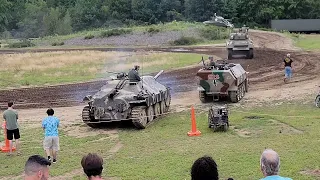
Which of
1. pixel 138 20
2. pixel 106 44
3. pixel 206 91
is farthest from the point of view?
pixel 138 20

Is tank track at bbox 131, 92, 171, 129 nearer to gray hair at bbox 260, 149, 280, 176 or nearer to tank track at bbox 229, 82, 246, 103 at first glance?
tank track at bbox 229, 82, 246, 103

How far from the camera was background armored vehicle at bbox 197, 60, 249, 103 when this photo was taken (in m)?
24.4

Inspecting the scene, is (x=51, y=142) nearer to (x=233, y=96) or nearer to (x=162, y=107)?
(x=162, y=107)

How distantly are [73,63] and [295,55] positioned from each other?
60.5 ft

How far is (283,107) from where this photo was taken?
2319cm

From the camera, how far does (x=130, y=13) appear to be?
4579 inches

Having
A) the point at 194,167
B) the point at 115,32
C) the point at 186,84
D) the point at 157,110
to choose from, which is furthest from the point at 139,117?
the point at 115,32

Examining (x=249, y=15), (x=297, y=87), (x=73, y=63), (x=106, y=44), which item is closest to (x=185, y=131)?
(x=297, y=87)

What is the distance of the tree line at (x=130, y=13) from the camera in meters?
94.9

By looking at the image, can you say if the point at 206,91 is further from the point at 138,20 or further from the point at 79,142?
the point at 138,20

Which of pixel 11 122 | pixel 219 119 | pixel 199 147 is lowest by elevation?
pixel 199 147

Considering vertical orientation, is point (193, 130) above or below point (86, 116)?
below

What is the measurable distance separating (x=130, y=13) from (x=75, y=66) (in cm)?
7402

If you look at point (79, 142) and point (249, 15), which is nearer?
point (79, 142)
